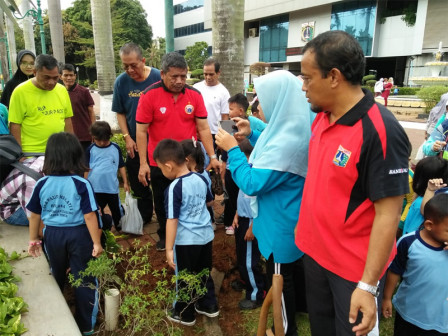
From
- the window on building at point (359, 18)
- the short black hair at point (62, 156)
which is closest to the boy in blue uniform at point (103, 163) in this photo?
the short black hair at point (62, 156)

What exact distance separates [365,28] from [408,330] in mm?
29362

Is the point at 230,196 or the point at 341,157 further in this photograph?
the point at 230,196

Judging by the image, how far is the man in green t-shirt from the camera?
335 cm

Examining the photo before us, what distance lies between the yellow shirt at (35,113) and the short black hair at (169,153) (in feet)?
5.48

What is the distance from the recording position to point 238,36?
5.58 meters

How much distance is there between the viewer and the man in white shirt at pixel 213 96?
4879 mm

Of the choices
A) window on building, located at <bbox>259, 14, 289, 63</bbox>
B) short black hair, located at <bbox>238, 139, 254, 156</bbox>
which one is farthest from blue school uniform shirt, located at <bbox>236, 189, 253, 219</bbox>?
window on building, located at <bbox>259, 14, 289, 63</bbox>

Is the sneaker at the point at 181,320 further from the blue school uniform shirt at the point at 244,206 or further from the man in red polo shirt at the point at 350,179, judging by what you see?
the man in red polo shirt at the point at 350,179

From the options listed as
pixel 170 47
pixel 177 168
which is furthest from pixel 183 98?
pixel 170 47

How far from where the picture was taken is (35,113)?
3457 millimetres

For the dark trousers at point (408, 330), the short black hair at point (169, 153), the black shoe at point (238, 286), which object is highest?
the short black hair at point (169, 153)

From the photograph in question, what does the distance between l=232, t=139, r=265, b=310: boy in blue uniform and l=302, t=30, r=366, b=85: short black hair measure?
1600mm

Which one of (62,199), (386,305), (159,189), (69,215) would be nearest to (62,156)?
(62,199)

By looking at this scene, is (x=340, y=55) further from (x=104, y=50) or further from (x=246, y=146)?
(x=104, y=50)
